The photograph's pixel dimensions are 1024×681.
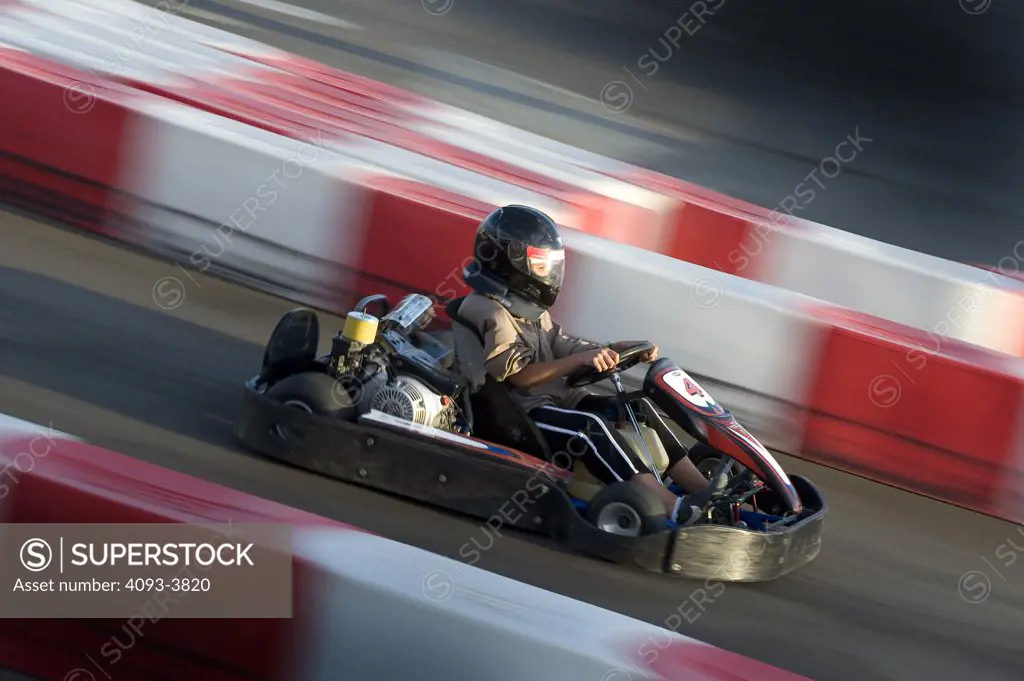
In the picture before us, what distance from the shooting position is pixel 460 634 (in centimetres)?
334

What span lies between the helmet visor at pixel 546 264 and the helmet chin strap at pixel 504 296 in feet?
0.39

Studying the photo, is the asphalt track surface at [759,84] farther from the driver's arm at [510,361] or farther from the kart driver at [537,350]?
the driver's arm at [510,361]

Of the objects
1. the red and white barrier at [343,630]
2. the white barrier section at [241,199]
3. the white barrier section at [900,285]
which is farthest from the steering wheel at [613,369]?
the white barrier section at [900,285]

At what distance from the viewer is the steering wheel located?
5.02 metres

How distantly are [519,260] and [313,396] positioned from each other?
890 millimetres

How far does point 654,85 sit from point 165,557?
957 cm

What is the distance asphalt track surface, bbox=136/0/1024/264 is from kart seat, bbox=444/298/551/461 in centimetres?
545

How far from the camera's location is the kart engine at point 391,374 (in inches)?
197

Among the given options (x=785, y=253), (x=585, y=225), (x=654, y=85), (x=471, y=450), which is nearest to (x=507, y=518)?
(x=471, y=450)

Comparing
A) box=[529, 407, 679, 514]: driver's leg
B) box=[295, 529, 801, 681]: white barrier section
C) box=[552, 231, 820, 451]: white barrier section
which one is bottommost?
box=[295, 529, 801, 681]: white barrier section

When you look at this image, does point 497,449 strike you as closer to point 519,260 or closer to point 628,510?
point 628,510

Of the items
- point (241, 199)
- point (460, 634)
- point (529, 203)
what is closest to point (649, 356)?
point (460, 634)

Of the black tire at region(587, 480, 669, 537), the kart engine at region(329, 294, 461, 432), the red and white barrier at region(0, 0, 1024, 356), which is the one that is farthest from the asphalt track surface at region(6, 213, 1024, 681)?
the red and white barrier at region(0, 0, 1024, 356)

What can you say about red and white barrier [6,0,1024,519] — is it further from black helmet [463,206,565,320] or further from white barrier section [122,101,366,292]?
black helmet [463,206,565,320]
